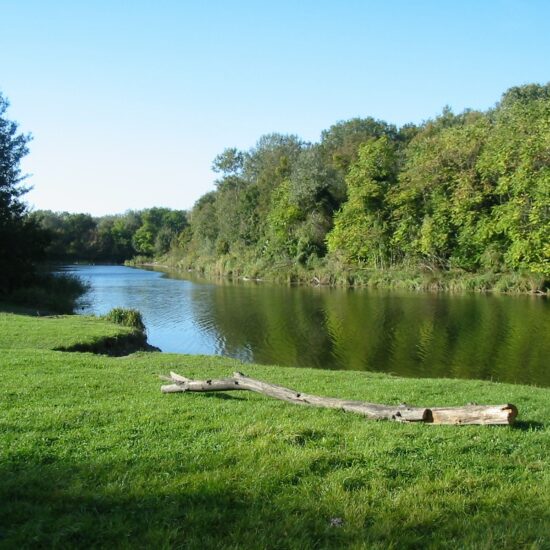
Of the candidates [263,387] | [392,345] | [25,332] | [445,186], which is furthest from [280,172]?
[263,387]

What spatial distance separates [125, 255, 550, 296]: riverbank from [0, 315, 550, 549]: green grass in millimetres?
41356

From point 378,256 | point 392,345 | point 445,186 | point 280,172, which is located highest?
point 280,172

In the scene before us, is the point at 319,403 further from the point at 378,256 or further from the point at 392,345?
the point at 378,256

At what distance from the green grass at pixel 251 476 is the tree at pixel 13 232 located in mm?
27077

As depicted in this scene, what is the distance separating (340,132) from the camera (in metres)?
85.9

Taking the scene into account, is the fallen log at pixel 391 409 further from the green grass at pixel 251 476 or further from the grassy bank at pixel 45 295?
the grassy bank at pixel 45 295

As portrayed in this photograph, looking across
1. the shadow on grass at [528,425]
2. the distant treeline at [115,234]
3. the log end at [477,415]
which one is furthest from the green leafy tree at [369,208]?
Result: the distant treeline at [115,234]

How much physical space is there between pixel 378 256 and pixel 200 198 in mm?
52659

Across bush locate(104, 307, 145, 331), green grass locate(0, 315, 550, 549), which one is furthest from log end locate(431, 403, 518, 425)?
bush locate(104, 307, 145, 331)

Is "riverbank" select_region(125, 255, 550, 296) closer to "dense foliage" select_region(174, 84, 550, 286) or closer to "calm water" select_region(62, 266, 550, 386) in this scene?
"dense foliage" select_region(174, 84, 550, 286)

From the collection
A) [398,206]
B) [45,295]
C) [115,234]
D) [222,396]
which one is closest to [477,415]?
[222,396]

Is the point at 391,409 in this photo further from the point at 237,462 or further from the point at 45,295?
the point at 45,295

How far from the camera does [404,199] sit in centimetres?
5816

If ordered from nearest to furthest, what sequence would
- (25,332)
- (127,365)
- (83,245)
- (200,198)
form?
(127,365)
(25,332)
(200,198)
(83,245)
